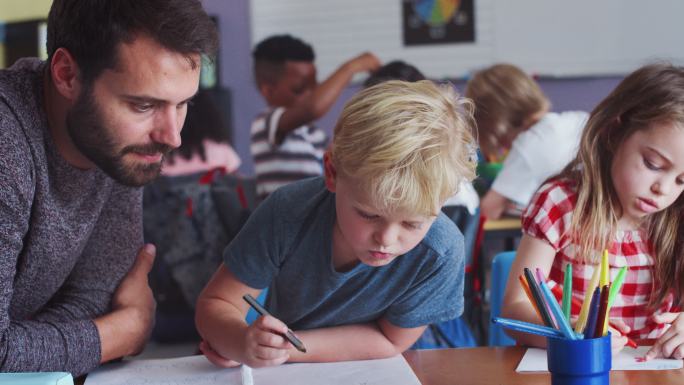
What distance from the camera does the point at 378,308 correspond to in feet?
4.28

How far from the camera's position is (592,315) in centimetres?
95

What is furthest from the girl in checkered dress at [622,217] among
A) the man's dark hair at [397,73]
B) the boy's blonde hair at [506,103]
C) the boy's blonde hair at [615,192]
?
the boy's blonde hair at [506,103]

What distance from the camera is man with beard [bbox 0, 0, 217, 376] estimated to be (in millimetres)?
1141

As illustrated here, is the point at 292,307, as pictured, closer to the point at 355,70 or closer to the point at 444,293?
the point at 444,293

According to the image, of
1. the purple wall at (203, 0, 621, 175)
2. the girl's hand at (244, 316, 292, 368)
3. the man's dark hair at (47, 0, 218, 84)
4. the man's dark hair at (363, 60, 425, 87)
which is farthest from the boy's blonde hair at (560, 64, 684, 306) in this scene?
the purple wall at (203, 0, 621, 175)

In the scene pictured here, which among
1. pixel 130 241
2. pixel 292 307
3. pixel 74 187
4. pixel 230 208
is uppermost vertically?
pixel 74 187

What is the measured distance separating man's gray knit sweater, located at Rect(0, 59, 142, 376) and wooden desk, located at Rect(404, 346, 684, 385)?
48 cm

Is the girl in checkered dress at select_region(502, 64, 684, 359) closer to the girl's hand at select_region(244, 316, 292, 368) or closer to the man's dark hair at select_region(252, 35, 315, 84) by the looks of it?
the girl's hand at select_region(244, 316, 292, 368)

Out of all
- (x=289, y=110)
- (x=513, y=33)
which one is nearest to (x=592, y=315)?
(x=289, y=110)

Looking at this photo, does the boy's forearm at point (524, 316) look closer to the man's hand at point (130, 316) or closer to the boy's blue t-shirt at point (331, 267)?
the boy's blue t-shirt at point (331, 267)

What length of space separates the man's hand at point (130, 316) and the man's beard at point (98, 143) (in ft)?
0.59

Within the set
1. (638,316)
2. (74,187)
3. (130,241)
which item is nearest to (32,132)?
(74,187)

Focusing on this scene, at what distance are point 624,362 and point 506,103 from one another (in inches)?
70.8

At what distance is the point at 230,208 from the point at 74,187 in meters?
1.74
